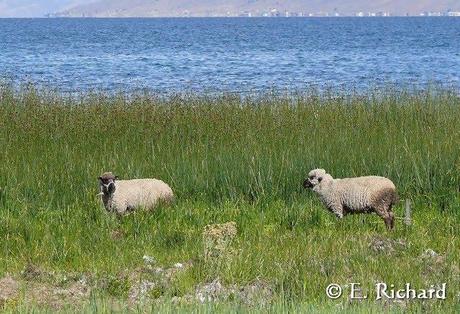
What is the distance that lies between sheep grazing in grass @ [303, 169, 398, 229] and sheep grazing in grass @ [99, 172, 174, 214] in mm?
2188

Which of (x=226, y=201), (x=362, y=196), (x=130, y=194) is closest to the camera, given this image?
(x=362, y=196)

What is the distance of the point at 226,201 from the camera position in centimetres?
1369

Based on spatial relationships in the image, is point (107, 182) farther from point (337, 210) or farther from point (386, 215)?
point (386, 215)

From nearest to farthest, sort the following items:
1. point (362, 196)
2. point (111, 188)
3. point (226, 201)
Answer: point (362, 196) → point (111, 188) → point (226, 201)

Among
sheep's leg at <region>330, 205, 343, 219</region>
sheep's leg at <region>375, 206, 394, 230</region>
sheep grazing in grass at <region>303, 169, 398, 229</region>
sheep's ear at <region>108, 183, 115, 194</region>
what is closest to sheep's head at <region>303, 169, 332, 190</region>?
sheep grazing in grass at <region>303, 169, 398, 229</region>

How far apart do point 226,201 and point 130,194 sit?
1808 millimetres

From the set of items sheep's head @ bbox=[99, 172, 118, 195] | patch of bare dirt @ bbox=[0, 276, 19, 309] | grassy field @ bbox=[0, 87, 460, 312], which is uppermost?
sheep's head @ bbox=[99, 172, 118, 195]

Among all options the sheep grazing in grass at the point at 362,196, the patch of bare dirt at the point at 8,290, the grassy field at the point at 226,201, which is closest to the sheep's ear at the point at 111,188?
the grassy field at the point at 226,201

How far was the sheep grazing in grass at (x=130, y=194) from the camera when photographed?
481 inches

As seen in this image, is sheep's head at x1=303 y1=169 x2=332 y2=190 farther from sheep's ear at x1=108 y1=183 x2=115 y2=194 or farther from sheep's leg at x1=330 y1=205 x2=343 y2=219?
sheep's ear at x1=108 y1=183 x2=115 y2=194

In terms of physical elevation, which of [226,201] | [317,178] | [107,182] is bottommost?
[226,201]

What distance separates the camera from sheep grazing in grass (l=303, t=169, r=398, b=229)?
38.6 feet

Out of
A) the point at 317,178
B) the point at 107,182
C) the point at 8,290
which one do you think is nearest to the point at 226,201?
the point at 317,178

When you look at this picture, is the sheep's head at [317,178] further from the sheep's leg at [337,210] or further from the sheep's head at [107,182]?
the sheep's head at [107,182]
